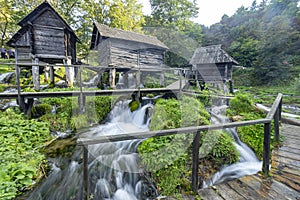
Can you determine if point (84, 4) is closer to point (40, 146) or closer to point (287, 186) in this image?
point (40, 146)

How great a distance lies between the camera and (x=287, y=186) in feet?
7.11

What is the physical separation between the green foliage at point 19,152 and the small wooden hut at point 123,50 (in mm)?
5479

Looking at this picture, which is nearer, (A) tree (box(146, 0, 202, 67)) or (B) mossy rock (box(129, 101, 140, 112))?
(B) mossy rock (box(129, 101, 140, 112))

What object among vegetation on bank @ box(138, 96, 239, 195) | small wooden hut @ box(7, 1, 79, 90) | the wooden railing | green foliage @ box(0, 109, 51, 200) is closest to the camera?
the wooden railing

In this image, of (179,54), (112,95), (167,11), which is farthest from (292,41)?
(112,95)

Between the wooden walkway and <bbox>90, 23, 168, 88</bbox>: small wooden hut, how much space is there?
7.80 m

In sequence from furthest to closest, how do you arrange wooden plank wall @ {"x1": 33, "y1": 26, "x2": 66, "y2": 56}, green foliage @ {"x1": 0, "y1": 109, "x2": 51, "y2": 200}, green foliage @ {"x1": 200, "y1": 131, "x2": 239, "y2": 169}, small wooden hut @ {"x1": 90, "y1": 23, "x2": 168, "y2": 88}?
1. small wooden hut @ {"x1": 90, "y1": 23, "x2": 168, "y2": 88}
2. wooden plank wall @ {"x1": 33, "y1": 26, "x2": 66, "y2": 56}
3. green foliage @ {"x1": 200, "y1": 131, "x2": 239, "y2": 169}
4. green foliage @ {"x1": 0, "y1": 109, "x2": 51, "y2": 200}

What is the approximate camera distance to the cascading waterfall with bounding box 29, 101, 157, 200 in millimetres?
2840

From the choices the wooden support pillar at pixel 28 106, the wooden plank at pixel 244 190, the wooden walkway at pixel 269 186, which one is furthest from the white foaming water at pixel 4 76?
the wooden plank at pixel 244 190

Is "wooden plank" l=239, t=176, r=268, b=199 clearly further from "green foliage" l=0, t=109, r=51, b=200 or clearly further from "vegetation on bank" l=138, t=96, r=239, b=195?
"green foliage" l=0, t=109, r=51, b=200

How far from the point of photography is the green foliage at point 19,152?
A: 2689 millimetres

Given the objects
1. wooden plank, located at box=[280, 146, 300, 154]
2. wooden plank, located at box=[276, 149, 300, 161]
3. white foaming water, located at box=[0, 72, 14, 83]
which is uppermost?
white foaming water, located at box=[0, 72, 14, 83]

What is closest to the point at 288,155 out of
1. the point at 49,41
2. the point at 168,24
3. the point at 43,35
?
the point at 49,41

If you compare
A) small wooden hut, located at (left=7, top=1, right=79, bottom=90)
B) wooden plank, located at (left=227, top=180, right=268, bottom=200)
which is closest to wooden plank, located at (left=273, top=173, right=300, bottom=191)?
wooden plank, located at (left=227, top=180, right=268, bottom=200)
